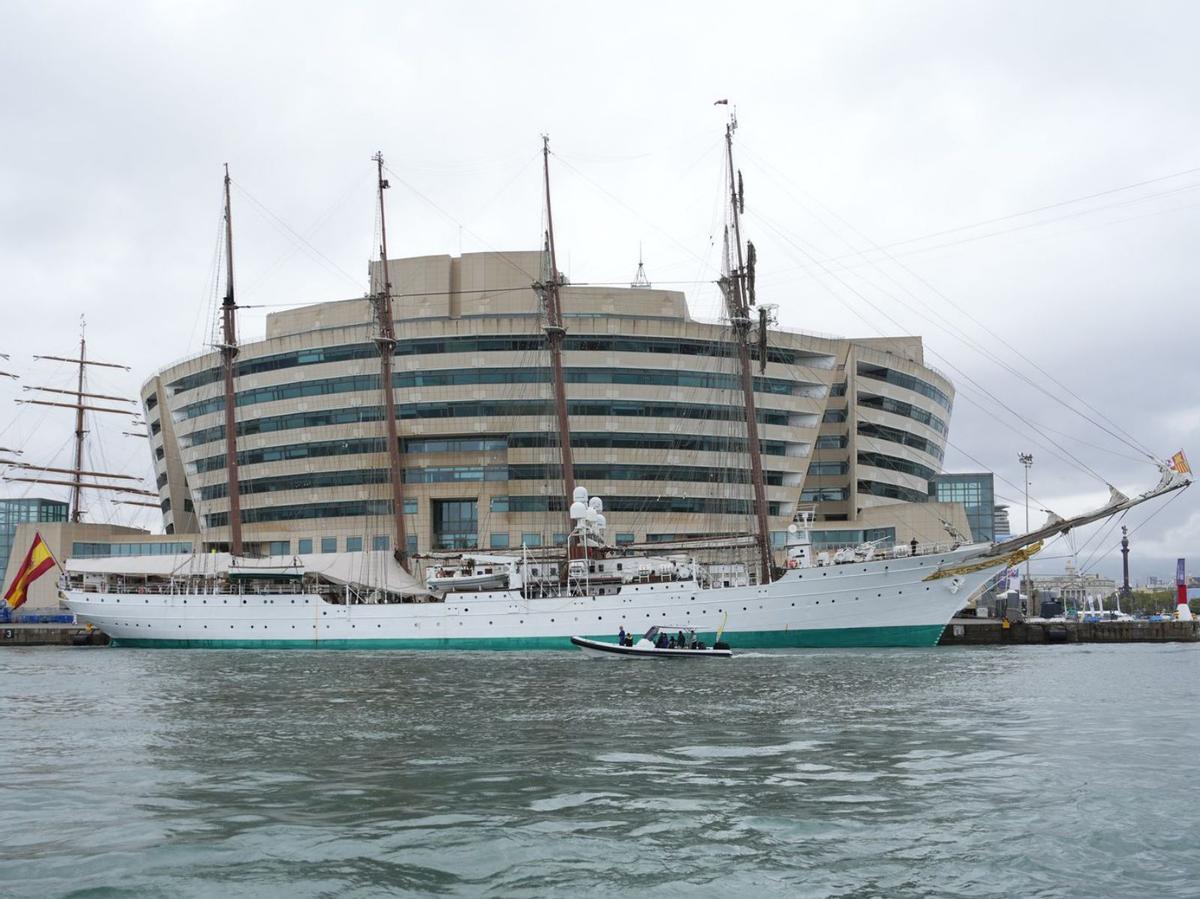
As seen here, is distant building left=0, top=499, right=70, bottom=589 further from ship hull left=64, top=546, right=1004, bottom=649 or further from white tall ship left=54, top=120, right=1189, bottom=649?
ship hull left=64, top=546, right=1004, bottom=649

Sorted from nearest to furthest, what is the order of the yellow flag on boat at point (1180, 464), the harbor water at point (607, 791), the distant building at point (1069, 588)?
the harbor water at point (607, 791)
the yellow flag on boat at point (1180, 464)
the distant building at point (1069, 588)

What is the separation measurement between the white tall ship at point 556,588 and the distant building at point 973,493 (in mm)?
50030

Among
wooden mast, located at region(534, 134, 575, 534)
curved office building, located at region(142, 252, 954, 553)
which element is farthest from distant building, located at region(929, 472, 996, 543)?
wooden mast, located at region(534, 134, 575, 534)

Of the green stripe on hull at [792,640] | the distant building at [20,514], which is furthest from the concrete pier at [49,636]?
the distant building at [20,514]

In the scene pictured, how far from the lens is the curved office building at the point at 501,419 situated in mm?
89812

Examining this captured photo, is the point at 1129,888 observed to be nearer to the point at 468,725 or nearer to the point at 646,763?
the point at 646,763

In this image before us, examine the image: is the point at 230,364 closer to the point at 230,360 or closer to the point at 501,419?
the point at 230,360

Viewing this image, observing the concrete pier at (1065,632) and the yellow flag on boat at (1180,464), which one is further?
the concrete pier at (1065,632)

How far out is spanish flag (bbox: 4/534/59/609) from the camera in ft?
271

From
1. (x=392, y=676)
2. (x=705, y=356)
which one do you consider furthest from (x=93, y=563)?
(x=705, y=356)

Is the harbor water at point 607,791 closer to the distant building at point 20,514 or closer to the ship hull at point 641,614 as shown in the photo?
the ship hull at point 641,614

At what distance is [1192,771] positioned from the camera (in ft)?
69.7

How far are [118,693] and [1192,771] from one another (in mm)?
33318

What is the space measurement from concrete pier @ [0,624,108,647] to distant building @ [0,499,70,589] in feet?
117
